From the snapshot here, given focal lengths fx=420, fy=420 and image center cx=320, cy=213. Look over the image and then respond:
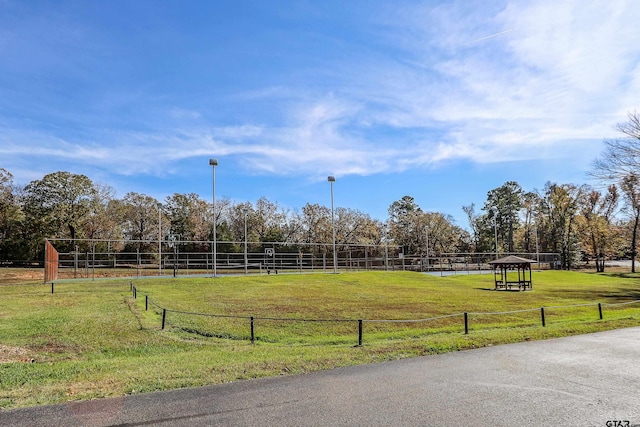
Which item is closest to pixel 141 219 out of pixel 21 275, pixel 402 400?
pixel 21 275

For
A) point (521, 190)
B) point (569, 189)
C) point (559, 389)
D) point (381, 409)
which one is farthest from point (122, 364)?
point (521, 190)

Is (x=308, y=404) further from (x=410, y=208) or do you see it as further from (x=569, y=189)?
(x=410, y=208)

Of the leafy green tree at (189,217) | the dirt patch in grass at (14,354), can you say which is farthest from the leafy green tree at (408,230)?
the dirt patch in grass at (14,354)

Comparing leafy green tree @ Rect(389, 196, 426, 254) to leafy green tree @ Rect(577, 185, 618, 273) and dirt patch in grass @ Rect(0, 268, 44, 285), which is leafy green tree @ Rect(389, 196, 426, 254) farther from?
dirt patch in grass @ Rect(0, 268, 44, 285)

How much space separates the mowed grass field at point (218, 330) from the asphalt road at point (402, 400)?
0.73 meters

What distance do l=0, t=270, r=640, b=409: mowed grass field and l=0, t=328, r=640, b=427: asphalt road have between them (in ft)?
2.38

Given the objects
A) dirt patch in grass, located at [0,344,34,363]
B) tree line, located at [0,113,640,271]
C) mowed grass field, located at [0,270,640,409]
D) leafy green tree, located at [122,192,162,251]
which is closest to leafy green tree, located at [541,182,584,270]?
tree line, located at [0,113,640,271]

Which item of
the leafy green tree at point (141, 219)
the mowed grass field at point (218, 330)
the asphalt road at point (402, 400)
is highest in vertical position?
the leafy green tree at point (141, 219)

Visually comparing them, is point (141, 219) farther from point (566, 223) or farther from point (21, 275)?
point (566, 223)

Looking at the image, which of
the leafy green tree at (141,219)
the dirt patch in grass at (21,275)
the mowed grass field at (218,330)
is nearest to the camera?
the mowed grass field at (218,330)

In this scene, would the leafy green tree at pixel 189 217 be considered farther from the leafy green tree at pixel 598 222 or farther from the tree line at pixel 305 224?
the leafy green tree at pixel 598 222

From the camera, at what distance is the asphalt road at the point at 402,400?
5.52m

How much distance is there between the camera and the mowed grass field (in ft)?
26.3

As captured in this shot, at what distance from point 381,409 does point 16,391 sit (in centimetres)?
601
